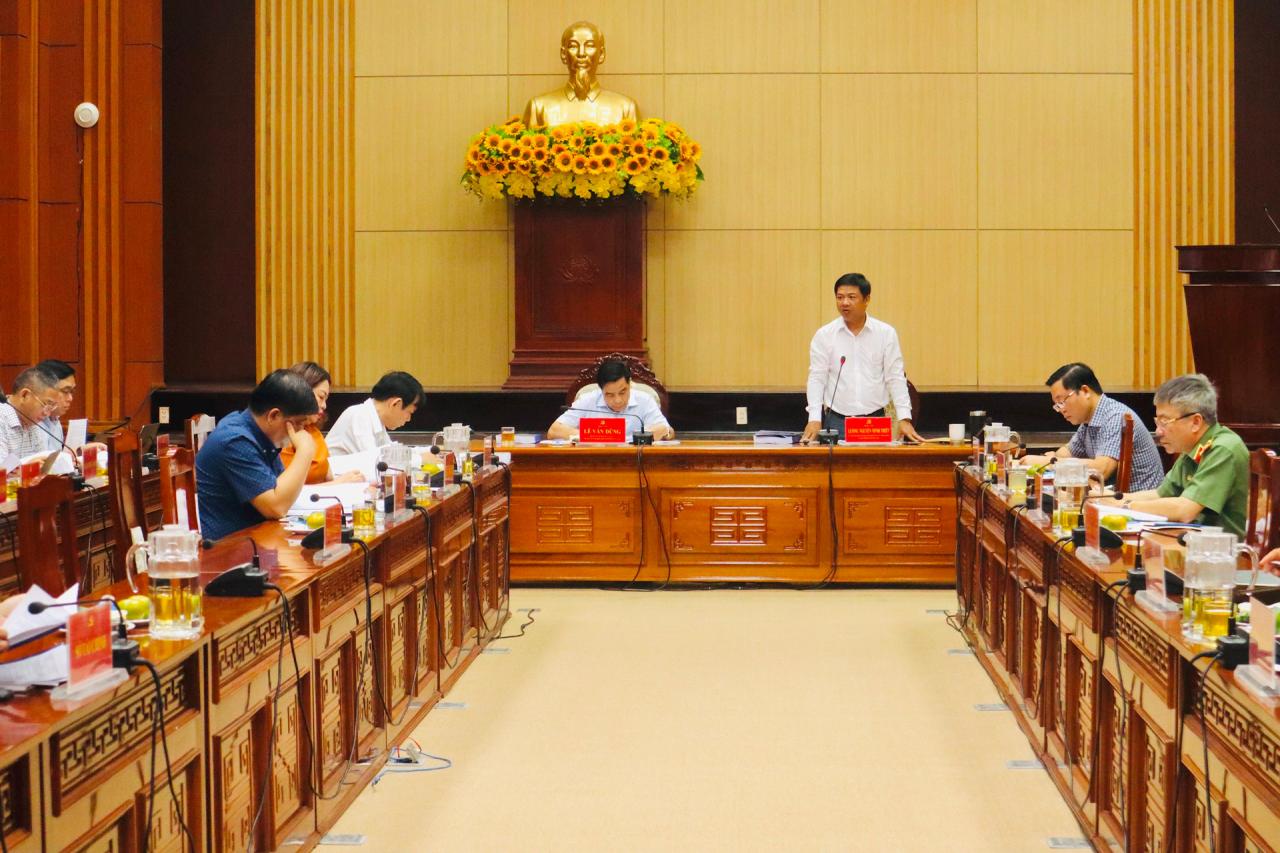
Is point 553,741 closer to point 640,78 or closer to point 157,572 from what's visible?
point 157,572

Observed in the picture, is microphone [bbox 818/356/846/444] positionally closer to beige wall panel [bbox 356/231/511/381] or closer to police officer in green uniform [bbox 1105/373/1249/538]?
police officer in green uniform [bbox 1105/373/1249/538]

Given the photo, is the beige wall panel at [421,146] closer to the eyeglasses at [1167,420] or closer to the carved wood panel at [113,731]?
the eyeglasses at [1167,420]

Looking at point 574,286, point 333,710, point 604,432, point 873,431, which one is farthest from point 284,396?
point 574,286

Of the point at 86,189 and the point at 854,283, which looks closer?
the point at 854,283

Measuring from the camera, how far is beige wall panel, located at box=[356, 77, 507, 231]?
8.62m

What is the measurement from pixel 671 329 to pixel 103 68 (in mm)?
3583

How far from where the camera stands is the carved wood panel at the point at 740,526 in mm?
6379

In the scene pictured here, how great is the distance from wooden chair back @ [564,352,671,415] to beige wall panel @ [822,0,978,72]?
2.27m

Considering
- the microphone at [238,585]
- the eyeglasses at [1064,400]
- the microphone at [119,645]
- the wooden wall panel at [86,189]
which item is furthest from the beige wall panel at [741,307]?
the microphone at [119,645]

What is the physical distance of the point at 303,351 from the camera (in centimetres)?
870

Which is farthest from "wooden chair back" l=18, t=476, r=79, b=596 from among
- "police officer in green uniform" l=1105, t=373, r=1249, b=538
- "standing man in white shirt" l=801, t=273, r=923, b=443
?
"standing man in white shirt" l=801, t=273, r=923, b=443

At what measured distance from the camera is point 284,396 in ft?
12.6

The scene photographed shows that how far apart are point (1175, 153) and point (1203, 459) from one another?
498 cm

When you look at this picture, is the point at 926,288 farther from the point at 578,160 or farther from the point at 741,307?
the point at 578,160
